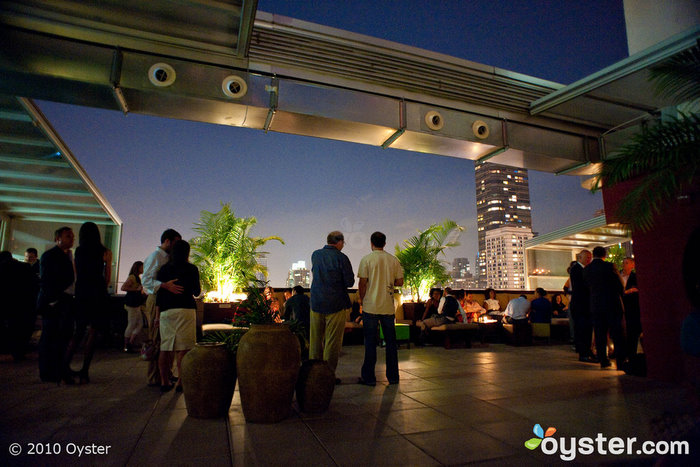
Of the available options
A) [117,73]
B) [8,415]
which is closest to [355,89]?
[117,73]

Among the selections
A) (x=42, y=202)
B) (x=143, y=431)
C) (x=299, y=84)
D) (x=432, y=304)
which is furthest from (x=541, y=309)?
(x=42, y=202)

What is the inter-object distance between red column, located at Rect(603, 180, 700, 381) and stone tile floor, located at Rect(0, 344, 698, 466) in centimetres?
34

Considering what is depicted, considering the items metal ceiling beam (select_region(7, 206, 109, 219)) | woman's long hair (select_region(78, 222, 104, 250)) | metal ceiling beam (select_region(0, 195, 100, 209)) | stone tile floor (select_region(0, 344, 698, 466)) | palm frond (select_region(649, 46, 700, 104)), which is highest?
metal ceiling beam (select_region(0, 195, 100, 209))

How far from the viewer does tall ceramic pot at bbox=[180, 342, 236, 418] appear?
275 cm

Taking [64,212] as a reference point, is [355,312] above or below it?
below

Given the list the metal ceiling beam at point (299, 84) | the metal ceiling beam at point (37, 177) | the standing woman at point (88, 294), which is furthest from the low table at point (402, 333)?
the metal ceiling beam at point (37, 177)

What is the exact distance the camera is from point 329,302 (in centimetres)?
408

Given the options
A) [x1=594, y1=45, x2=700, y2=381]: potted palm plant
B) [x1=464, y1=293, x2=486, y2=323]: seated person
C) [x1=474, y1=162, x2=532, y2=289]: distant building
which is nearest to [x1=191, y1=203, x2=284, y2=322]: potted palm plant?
[x1=464, y1=293, x2=486, y2=323]: seated person

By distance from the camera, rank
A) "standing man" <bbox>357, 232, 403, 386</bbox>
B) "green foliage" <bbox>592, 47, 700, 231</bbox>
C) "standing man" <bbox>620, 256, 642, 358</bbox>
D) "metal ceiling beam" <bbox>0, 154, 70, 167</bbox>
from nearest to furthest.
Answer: "green foliage" <bbox>592, 47, 700, 231</bbox>
"standing man" <bbox>357, 232, 403, 386</bbox>
"standing man" <bbox>620, 256, 642, 358</bbox>
"metal ceiling beam" <bbox>0, 154, 70, 167</bbox>

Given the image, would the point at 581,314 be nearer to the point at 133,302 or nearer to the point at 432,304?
the point at 432,304

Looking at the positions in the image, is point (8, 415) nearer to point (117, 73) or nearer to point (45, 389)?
point (45, 389)

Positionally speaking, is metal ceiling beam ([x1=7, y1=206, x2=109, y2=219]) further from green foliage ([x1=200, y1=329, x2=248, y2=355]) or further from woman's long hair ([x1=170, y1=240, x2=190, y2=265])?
green foliage ([x1=200, y1=329, x2=248, y2=355])

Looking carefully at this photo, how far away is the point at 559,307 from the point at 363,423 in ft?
32.3

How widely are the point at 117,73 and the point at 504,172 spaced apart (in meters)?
150
